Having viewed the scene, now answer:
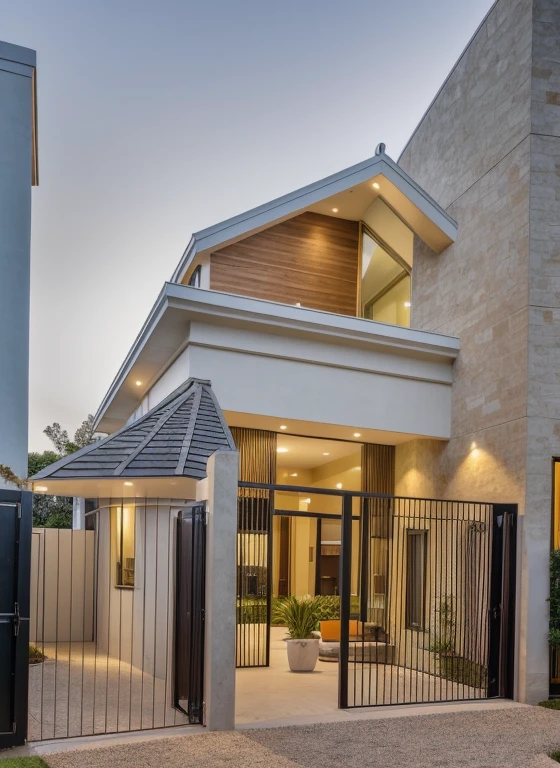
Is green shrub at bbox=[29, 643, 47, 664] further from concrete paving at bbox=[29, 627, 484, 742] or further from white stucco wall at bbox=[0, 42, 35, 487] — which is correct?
white stucco wall at bbox=[0, 42, 35, 487]

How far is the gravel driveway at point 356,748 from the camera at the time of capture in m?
5.98

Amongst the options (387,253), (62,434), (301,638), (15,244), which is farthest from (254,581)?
(62,434)

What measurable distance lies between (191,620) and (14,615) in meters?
1.88

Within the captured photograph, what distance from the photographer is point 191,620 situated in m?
7.41

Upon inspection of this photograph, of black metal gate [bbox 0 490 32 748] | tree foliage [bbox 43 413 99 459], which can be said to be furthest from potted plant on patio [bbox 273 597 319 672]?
tree foliage [bbox 43 413 99 459]

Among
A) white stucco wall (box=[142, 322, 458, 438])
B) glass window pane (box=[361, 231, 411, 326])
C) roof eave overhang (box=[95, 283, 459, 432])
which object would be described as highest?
glass window pane (box=[361, 231, 411, 326])

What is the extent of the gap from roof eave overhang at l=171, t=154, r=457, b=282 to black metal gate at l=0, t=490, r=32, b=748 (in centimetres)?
680

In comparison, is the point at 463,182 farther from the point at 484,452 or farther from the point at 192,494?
the point at 192,494

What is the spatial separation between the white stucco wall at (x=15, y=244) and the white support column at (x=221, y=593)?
5.00 metres

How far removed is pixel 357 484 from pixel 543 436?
19.8 feet

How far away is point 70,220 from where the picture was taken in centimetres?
2331

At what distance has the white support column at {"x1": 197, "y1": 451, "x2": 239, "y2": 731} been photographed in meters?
6.91

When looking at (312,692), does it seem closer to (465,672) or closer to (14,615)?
(465,672)

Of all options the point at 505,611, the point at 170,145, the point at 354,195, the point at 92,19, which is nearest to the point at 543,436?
the point at 505,611
